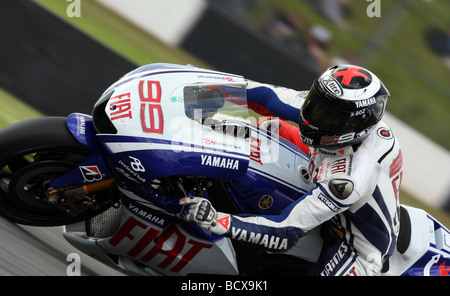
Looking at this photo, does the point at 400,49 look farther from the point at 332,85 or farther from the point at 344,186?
the point at 344,186

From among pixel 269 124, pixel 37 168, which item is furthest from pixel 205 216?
pixel 37 168

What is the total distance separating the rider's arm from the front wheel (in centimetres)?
125

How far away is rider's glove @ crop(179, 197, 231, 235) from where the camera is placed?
11.6ft

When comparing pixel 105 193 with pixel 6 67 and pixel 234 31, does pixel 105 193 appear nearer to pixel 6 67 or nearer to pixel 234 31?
pixel 6 67

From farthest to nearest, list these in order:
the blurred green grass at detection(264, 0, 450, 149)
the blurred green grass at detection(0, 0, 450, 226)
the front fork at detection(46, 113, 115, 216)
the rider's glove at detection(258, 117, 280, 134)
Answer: the blurred green grass at detection(264, 0, 450, 149)
the blurred green grass at detection(0, 0, 450, 226)
the rider's glove at detection(258, 117, 280, 134)
the front fork at detection(46, 113, 115, 216)

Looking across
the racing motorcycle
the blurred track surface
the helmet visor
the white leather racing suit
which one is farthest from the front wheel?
the helmet visor

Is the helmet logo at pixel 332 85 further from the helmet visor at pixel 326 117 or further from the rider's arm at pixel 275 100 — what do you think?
the rider's arm at pixel 275 100

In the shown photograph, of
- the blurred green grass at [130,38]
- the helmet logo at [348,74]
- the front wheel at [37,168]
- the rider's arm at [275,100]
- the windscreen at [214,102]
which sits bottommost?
the blurred green grass at [130,38]

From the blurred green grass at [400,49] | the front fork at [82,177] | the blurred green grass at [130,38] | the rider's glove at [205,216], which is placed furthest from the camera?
the blurred green grass at [400,49]

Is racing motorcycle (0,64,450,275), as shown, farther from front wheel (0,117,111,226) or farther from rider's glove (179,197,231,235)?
rider's glove (179,197,231,235)

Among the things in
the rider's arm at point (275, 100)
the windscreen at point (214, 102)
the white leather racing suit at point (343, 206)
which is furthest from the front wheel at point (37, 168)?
the rider's arm at point (275, 100)

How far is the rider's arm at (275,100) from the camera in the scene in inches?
173

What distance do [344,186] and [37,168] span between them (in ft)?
6.33

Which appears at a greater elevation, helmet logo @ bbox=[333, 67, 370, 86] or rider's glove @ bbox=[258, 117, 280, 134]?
helmet logo @ bbox=[333, 67, 370, 86]
